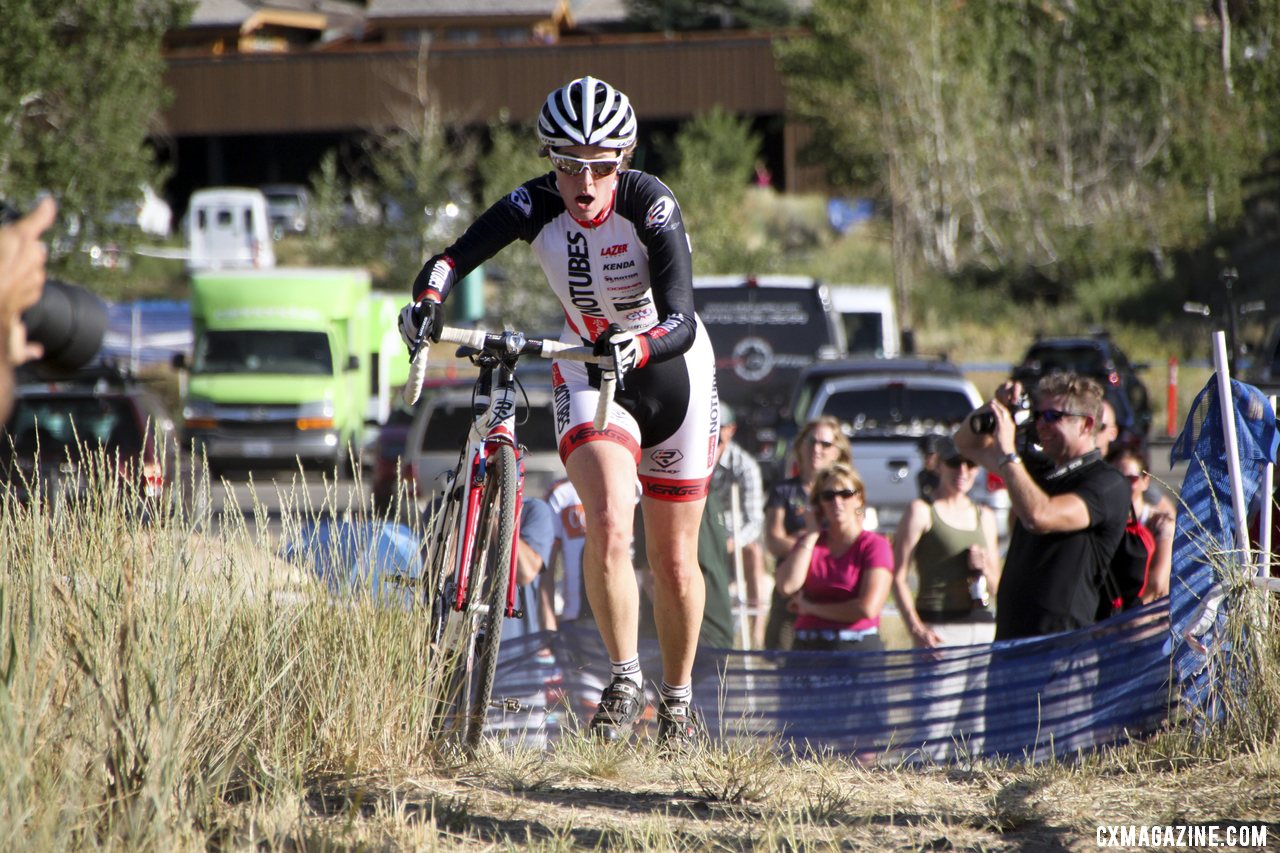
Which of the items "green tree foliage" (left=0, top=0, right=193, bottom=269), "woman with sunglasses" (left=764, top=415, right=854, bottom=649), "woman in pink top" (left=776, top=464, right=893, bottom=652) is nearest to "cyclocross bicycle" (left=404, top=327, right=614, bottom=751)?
"woman in pink top" (left=776, top=464, right=893, bottom=652)

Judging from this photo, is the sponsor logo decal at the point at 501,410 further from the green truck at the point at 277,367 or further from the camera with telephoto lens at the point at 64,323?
the green truck at the point at 277,367

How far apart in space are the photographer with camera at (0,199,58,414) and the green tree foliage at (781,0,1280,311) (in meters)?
27.1

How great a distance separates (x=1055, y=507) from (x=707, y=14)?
59885 mm

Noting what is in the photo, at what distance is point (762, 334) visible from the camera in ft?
55.3

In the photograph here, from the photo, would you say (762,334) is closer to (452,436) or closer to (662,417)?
(452,436)

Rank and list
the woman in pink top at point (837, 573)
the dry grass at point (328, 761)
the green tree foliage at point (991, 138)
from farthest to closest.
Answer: the green tree foliage at point (991, 138) < the woman in pink top at point (837, 573) < the dry grass at point (328, 761)

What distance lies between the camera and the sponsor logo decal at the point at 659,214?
4668mm

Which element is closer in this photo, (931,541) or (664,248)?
(664,248)

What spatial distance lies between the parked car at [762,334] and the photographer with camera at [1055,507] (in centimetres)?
1040

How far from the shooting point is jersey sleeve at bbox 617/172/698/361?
15.1 feet

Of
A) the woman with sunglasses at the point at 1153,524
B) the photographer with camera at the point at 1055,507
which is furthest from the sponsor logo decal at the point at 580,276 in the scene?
the woman with sunglasses at the point at 1153,524

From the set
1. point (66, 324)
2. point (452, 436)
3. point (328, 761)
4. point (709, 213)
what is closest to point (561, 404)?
point (328, 761)

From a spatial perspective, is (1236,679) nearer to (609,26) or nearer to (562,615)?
(562,615)

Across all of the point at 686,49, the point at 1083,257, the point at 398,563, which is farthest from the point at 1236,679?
the point at 686,49
